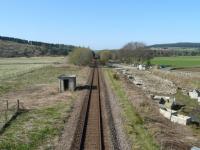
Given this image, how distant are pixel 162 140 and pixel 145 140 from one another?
1009mm

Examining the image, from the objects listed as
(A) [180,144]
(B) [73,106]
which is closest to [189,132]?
(A) [180,144]

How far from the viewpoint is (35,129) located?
23.2 metres

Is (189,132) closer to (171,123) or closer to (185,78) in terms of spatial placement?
(171,123)

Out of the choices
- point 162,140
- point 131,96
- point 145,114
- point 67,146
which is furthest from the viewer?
point 131,96

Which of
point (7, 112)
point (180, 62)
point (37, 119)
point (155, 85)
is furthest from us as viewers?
point (180, 62)

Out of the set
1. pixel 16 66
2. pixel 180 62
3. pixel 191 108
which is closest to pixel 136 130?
pixel 191 108

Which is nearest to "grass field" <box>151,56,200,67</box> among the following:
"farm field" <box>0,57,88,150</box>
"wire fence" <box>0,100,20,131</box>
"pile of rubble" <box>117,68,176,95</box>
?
"pile of rubble" <box>117,68,176,95</box>

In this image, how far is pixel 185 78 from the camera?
68188mm

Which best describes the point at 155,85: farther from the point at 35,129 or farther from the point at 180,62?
the point at 180,62

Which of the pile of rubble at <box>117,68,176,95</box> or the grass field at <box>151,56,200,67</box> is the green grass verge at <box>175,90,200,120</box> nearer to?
the pile of rubble at <box>117,68,176,95</box>

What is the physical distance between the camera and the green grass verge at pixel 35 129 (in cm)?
1986

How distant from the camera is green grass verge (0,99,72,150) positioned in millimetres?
19859

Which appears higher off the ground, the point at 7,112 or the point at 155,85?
the point at 7,112

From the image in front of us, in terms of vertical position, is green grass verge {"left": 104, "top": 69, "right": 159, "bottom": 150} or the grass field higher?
the grass field
